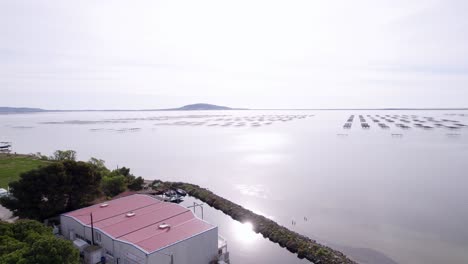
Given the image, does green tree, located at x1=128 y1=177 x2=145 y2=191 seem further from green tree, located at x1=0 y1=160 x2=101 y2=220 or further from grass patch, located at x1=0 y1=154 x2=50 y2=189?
grass patch, located at x1=0 y1=154 x2=50 y2=189

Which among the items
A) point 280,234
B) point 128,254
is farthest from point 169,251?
point 280,234

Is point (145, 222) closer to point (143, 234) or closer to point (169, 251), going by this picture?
point (143, 234)

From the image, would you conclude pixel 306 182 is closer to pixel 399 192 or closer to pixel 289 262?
pixel 399 192

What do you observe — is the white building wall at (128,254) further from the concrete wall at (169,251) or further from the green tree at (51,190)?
the green tree at (51,190)

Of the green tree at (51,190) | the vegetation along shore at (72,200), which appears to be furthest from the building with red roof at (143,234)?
the vegetation along shore at (72,200)

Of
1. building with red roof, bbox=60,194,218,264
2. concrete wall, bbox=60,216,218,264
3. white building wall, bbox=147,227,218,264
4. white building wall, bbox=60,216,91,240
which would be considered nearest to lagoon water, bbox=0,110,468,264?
white building wall, bbox=147,227,218,264

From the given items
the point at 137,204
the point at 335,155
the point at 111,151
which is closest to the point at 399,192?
the point at 335,155
